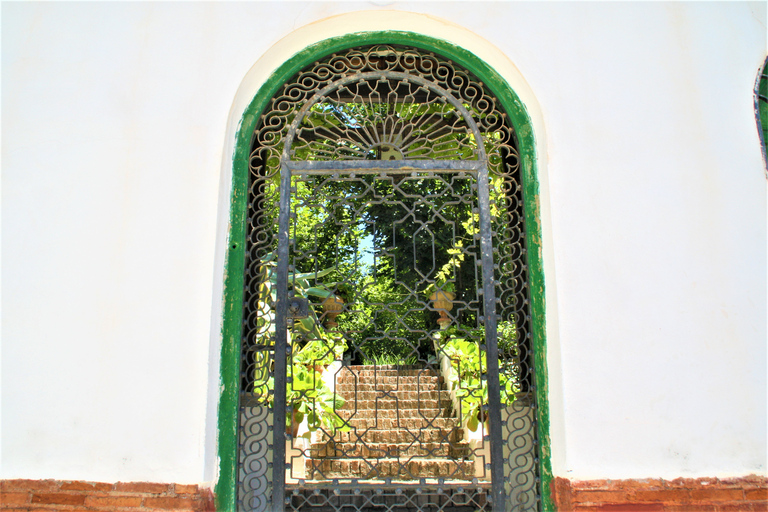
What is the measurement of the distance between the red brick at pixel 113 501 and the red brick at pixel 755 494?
2.67 m

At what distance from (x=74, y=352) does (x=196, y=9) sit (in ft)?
6.15

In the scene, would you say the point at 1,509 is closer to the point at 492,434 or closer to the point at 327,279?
the point at 492,434

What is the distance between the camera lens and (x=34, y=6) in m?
2.88

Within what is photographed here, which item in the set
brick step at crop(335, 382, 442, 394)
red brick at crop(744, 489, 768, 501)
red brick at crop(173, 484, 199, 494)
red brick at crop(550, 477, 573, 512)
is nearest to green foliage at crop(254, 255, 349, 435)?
red brick at crop(173, 484, 199, 494)

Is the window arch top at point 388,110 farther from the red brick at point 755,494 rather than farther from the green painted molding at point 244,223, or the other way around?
the red brick at point 755,494

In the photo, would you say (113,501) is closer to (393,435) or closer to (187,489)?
(187,489)

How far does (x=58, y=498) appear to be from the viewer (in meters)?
2.35

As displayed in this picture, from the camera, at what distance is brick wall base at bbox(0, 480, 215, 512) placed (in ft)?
→ 7.58

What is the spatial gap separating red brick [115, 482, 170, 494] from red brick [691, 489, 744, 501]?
233cm

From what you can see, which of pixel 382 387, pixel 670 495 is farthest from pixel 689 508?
pixel 382 387

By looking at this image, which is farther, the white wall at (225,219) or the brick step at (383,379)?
the brick step at (383,379)

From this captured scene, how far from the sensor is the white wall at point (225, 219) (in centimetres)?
239

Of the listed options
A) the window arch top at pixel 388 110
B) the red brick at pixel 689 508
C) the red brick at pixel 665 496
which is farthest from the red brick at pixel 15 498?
the red brick at pixel 689 508

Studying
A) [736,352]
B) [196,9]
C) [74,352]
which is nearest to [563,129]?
[736,352]
